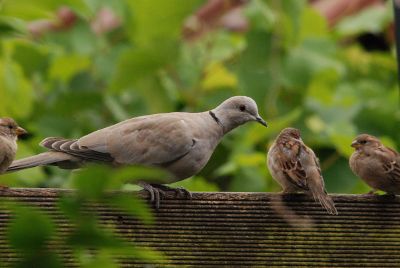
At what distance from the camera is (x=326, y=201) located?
372 cm

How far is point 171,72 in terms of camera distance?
27.3 feet

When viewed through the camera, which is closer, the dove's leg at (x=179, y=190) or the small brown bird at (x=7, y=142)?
the dove's leg at (x=179, y=190)

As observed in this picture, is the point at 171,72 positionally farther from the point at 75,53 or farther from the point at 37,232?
the point at 37,232

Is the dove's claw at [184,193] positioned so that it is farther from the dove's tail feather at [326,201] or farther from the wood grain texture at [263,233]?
the dove's tail feather at [326,201]

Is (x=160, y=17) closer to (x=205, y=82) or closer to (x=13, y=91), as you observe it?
(x=205, y=82)

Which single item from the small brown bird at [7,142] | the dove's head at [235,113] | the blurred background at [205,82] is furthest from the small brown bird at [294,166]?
the blurred background at [205,82]

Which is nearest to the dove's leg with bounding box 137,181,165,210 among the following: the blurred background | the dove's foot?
the dove's foot

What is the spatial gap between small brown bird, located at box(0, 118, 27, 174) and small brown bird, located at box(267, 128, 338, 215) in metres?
1.20

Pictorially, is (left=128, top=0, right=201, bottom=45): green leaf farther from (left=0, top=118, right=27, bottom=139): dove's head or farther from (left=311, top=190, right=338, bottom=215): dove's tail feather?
(left=311, top=190, right=338, bottom=215): dove's tail feather

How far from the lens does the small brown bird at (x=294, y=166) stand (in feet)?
13.6

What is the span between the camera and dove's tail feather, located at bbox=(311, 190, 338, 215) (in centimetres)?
368

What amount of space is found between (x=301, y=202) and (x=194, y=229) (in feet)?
1.99

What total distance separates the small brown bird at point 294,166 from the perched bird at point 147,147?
321mm

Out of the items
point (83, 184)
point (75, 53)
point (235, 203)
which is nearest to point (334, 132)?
point (75, 53)
